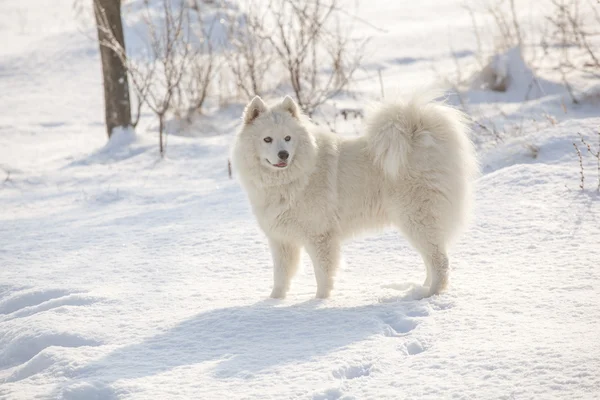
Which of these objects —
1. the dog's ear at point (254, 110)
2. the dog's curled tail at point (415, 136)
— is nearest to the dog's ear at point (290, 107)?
the dog's ear at point (254, 110)

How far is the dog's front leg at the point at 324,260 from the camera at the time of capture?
460 centimetres

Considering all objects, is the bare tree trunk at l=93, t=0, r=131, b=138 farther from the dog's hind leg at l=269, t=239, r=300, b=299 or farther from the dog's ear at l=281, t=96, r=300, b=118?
the dog's hind leg at l=269, t=239, r=300, b=299

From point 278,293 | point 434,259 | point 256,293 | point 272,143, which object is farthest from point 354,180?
point 256,293

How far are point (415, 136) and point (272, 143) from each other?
3.36 ft

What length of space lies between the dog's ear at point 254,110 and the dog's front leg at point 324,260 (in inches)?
40.2

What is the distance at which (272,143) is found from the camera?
458 cm

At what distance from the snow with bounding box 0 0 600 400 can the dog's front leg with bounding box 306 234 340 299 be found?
15 centimetres

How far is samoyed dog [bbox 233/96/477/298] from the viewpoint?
4422mm

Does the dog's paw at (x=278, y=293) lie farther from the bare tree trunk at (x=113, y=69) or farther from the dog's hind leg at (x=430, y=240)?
the bare tree trunk at (x=113, y=69)

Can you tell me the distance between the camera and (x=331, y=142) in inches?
189

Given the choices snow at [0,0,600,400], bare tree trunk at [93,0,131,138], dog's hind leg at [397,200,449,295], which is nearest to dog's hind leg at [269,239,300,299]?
snow at [0,0,600,400]

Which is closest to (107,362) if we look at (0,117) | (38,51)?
(0,117)

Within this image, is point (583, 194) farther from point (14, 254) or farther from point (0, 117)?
point (0, 117)

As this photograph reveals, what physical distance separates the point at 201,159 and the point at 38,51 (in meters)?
8.35
